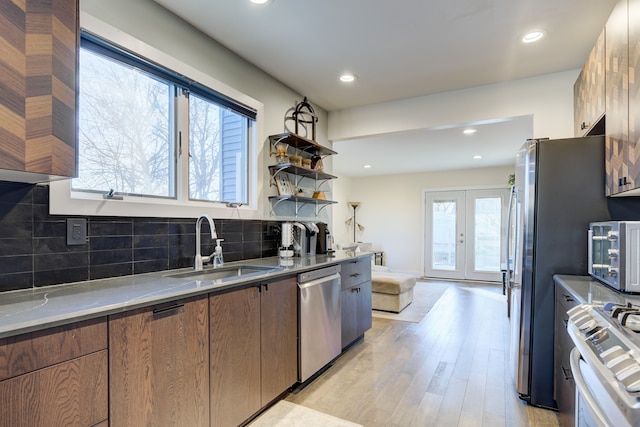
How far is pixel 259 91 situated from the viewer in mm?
2896

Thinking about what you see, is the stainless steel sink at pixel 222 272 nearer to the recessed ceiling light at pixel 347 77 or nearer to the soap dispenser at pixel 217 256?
the soap dispenser at pixel 217 256

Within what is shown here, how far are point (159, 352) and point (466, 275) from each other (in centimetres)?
685

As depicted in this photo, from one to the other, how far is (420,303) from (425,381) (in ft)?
8.33

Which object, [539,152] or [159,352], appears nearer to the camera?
[159,352]

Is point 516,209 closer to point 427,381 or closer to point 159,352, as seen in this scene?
point 427,381

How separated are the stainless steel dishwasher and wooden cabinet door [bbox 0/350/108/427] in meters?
1.30

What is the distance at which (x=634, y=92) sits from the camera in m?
1.50

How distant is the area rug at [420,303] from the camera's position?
4.20 meters

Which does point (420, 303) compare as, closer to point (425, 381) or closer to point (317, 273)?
point (425, 381)

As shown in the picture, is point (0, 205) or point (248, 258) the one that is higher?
point (0, 205)

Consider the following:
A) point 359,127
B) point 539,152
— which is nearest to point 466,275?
point 359,127

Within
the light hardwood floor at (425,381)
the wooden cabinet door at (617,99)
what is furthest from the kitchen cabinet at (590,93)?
the light hardwood floor at (425,381)

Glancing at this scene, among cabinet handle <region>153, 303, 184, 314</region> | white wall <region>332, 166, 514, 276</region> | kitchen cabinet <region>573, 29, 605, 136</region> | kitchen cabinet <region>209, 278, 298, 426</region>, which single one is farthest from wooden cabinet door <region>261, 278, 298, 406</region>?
white wall <region>332, 166, 514, 276</region>

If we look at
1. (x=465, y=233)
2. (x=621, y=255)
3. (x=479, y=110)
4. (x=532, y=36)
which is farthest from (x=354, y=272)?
(x=465, y=233)
